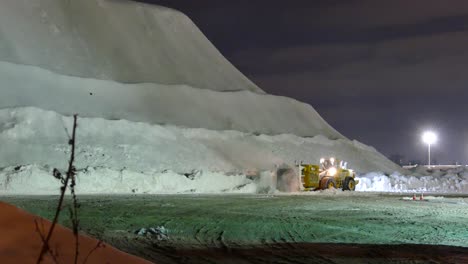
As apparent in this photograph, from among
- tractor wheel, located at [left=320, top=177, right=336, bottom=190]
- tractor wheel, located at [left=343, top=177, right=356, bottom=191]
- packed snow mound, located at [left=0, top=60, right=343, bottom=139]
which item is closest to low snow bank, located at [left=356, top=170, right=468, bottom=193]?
tractor wheel, located at [left=343, top=177, right=356, bottom=191]

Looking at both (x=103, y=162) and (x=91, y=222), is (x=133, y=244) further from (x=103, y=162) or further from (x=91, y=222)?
(x=103, y=162)

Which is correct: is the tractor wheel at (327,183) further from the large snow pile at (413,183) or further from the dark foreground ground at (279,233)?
the dark foreground ground at (279,233)

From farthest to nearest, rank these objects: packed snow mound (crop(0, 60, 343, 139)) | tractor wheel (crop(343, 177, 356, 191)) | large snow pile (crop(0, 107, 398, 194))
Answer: packed snow mound (crop(0, 60, 343, 139)), tractor wheel (crop(343, 177, 356, 191)), large snow pile (crop(0, 107, 398, 194))

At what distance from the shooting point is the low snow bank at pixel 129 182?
3284 centimetres

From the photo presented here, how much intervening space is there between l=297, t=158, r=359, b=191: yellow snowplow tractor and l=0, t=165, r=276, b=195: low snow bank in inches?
119

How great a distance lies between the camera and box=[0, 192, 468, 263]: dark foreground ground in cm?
1184

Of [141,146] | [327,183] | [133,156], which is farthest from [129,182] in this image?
[141,146]

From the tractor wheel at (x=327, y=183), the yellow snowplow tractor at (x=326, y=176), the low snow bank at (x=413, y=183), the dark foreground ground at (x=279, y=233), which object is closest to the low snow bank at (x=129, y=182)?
the yellow snowplow tractor at (x=326, y=176)

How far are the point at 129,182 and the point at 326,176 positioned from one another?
10879mm

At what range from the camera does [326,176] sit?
38250 millimetres

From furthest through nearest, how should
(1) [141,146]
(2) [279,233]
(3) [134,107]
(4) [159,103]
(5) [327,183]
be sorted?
(4) [159,103] → (3) [134,107] → (1) [141,146] → (5) [327,183] → (2) [279,233]

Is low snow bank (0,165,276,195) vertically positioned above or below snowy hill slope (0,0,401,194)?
below

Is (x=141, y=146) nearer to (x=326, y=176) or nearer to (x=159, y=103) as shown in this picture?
(x=159, y=103)

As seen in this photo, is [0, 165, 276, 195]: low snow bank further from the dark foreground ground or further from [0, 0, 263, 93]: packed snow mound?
[0, 0, 263, 93]: packed snow mound
